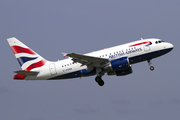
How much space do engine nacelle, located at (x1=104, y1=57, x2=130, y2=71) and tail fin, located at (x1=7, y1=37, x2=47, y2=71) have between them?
35.0ft

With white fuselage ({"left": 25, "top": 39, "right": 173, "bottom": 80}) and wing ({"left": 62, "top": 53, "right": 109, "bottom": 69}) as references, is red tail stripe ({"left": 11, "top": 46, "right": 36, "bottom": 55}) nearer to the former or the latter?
white fuselage ({"left": 25, "top": 39, "right": 173, "bottom": 80})

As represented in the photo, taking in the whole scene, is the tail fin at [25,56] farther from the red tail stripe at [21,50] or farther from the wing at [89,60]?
the wing at [89,60]

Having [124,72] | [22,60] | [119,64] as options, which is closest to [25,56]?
[22,60]

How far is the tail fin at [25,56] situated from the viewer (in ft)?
144

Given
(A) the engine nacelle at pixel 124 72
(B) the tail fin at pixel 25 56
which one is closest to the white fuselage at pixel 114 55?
(B) the tail fin at pixel 25 56

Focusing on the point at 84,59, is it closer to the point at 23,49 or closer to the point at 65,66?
the point at 65,66

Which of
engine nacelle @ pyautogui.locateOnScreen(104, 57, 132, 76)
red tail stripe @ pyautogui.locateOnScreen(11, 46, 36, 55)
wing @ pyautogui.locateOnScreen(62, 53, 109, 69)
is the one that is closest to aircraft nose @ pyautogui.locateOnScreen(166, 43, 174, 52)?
engine nacelle @ pyautogui.locateOnScreen(104, 57, 132, 76)

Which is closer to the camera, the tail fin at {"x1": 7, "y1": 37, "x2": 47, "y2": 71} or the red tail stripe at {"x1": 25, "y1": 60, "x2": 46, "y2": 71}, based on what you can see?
the red tail stripe at {"x1": 25, "y1": 60, "x2": 46, "y2": 71}

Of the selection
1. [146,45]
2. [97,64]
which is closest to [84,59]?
[97,64]

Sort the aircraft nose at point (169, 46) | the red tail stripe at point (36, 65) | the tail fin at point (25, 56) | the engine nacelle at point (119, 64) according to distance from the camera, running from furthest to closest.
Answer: the tail fin at point (25, 56), the red tail stripe at point (36, 65), the aircraft nose at point (169, 46), the engine nacelle at point (119, 64)

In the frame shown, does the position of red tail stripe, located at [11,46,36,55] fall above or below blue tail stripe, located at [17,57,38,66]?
above

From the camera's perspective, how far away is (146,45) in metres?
40.5

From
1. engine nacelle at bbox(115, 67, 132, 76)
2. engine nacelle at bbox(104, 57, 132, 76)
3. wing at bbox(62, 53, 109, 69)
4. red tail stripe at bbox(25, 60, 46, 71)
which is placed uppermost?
red tail stripe at bbox(25, 60, 46, 71)

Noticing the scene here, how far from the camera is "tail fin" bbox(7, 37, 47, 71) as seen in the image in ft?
144
